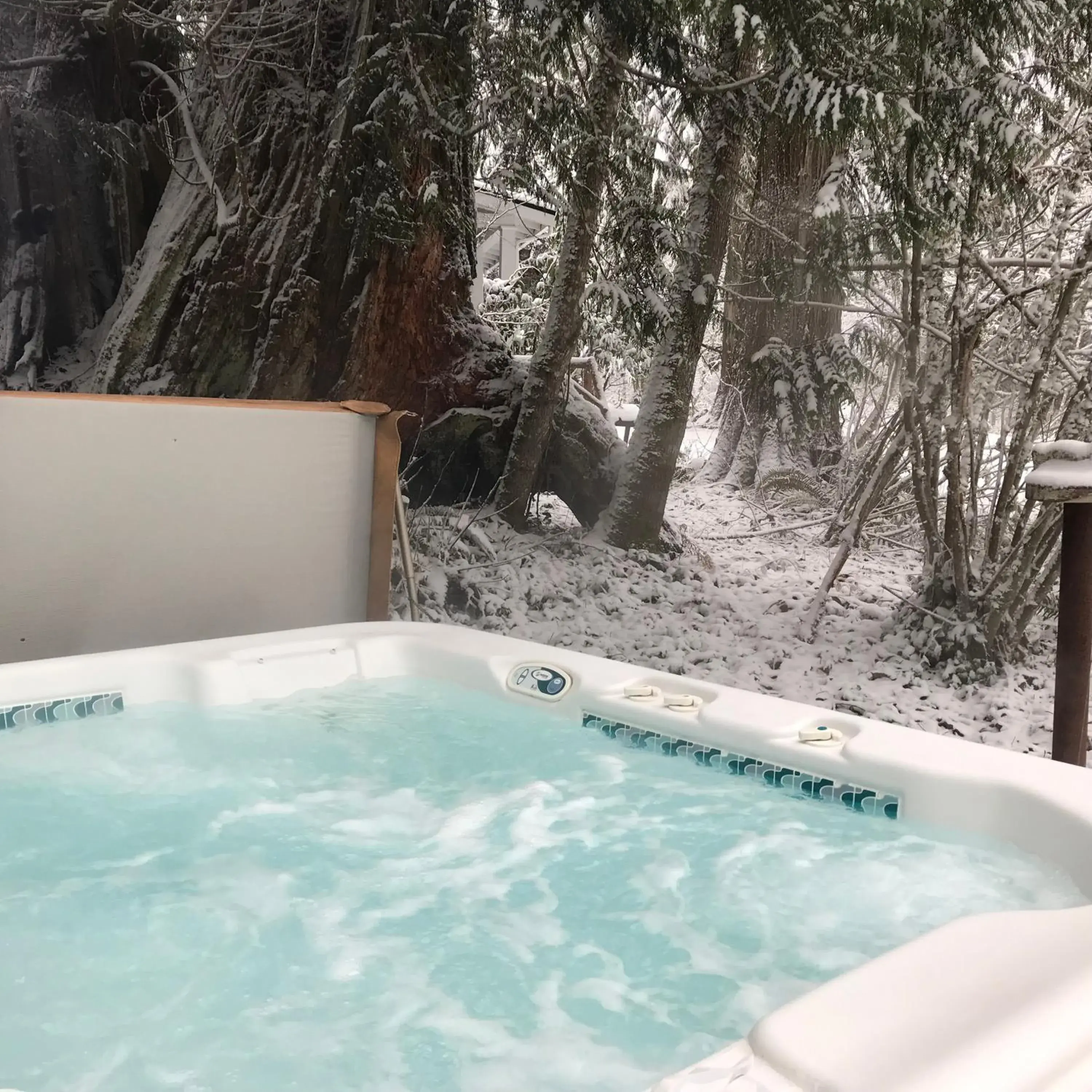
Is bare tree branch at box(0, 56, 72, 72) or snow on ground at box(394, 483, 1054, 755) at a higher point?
bare tree branch at box(0, 56, 72, 72)

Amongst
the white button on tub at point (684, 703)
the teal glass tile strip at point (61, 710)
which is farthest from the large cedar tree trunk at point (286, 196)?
the white button on tub at point (684, 703)

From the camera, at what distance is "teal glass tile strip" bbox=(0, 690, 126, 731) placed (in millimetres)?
1842

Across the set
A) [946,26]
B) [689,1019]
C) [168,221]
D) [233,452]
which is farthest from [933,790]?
[168,221]

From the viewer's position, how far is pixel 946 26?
2562mm

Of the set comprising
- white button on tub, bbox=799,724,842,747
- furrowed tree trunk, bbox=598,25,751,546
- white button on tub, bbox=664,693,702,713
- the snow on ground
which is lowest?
the snow on ground

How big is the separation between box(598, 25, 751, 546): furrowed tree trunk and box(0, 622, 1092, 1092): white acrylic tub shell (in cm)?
110

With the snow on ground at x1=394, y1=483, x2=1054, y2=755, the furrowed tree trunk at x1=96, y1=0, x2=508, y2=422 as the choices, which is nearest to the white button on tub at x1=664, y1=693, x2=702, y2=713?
the snow on ground at x1=394, y1=483, x2=1054, y2=755

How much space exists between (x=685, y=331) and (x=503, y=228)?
66 cm

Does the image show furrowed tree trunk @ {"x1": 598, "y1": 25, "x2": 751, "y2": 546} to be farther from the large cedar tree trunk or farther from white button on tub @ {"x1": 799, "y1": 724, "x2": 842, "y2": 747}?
white button on tub @ {"x1": 799, "y1": 724, "x2": 842, "y2": 747}

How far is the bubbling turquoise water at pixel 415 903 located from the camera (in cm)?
107

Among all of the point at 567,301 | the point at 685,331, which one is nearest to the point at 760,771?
the point at 685,331

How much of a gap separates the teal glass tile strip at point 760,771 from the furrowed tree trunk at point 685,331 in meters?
1.40

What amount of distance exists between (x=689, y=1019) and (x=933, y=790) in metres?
0.58

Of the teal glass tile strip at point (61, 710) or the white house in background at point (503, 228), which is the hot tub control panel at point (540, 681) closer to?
the teal glass tile strip at point (61, 710)
